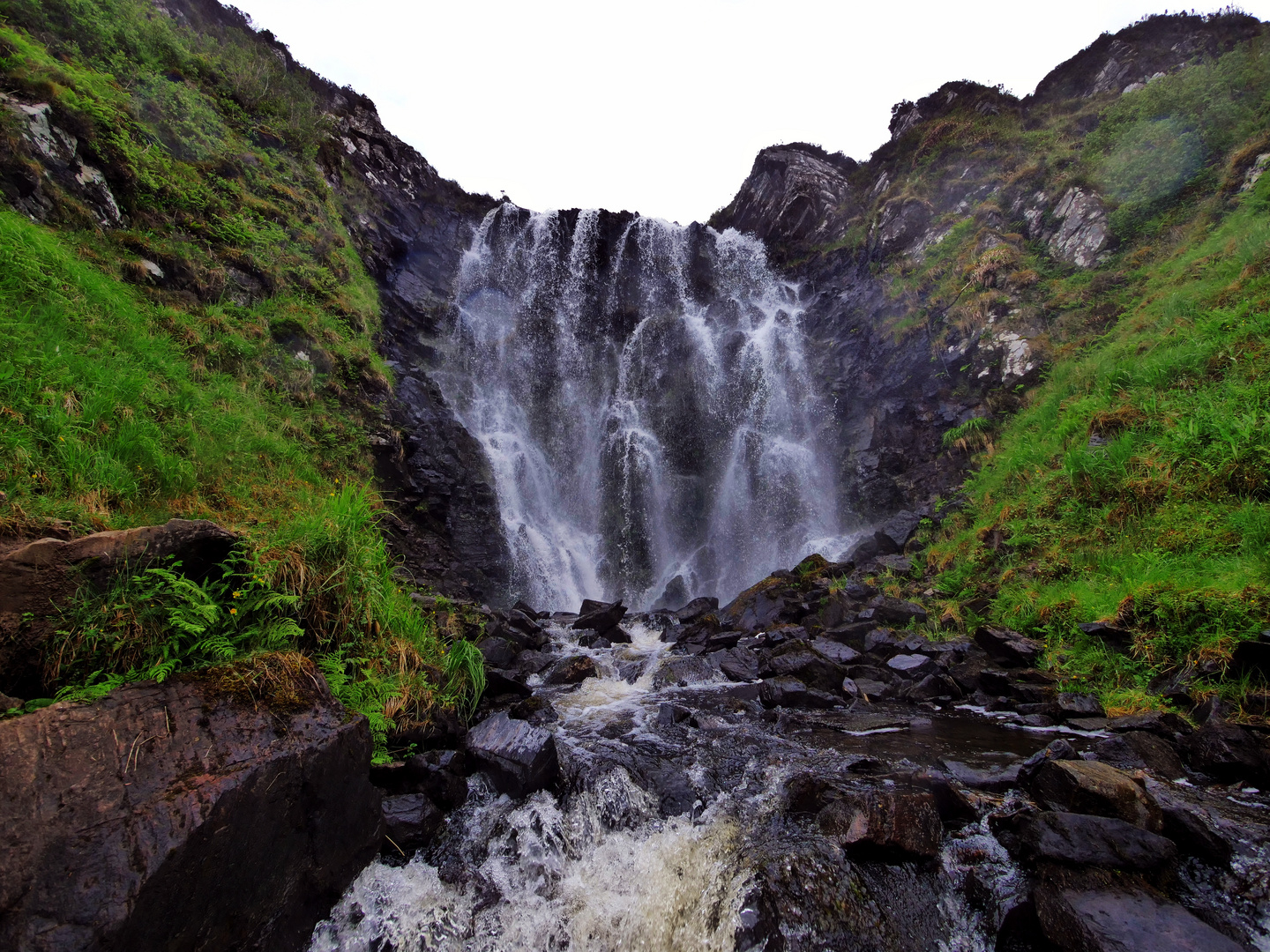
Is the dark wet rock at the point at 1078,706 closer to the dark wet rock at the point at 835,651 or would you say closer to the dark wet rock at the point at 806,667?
the dark wet rock at the point at 806,667

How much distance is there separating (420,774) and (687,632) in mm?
7070

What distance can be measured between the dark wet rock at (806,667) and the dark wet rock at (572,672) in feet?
8.94

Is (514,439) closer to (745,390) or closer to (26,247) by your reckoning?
(745,390)

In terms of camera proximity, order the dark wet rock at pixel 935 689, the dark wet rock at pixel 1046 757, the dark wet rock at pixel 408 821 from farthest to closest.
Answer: the dark wet rock at pixel 935 689 → the dark wet rock at pixel 1046 757 → the dark wet rock at pixel 408 821

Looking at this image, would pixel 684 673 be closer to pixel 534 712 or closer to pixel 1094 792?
pixel 534 712

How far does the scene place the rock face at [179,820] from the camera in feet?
6.85

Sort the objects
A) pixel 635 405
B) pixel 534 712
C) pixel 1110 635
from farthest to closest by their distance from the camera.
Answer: pixel 635 405
pixel 534 712
pixel 1110 635

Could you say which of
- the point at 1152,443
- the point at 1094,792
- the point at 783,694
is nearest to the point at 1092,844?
the point at 1094,792

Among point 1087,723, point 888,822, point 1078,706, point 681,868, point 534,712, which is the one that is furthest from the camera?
point 534,712

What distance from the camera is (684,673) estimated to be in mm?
8109

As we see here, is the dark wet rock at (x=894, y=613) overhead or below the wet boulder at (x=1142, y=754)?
overhead

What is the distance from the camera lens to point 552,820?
14.0 feet

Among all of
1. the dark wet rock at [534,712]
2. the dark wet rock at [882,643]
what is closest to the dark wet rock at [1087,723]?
the dark wet rock at [882,643]

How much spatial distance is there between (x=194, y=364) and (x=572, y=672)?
813 cm
